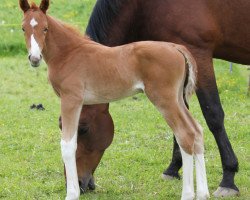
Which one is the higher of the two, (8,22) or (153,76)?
(153,76)

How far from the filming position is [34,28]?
4.56 metres

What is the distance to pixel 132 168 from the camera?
22.0 ft

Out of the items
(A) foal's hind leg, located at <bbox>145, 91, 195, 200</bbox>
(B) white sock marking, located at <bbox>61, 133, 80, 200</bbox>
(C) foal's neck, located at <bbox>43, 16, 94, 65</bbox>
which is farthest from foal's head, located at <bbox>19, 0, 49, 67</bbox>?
(A) foal's hind leg, located at <bbox>145, 91, 195, 200</bbox>

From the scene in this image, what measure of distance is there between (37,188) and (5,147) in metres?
1.77

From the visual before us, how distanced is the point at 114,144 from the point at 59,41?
9.90 feet

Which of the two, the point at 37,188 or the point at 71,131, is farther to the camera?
the point at 37,188

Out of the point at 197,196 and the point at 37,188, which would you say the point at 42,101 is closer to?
the point at 37,188

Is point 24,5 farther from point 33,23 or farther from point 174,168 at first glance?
point 174,168

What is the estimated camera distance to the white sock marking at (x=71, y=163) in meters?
4.85

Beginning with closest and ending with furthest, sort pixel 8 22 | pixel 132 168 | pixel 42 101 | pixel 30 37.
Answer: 1. pixel 30 37
2. pixel 132 168
3. pixel 42 101
4. pixel 8 22

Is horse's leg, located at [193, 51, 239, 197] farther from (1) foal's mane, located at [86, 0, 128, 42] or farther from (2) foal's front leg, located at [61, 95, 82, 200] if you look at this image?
(2) foal's front leg, located at [61, 95, 82, 200]

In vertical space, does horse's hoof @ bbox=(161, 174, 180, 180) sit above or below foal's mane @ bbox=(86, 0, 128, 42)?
below

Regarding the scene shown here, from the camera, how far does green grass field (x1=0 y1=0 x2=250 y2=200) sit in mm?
5977

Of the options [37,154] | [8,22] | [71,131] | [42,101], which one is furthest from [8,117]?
[8,22]
